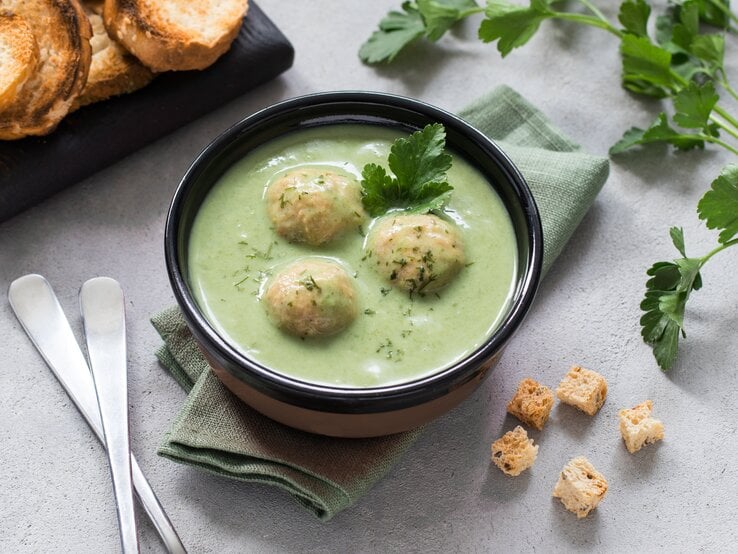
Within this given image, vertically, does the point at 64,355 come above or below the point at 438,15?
below

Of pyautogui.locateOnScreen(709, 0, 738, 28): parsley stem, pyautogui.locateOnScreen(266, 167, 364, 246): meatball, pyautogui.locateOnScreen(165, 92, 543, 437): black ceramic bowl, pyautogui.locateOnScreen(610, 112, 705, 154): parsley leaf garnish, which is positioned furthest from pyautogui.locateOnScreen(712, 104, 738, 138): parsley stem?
pyautogui.locateOnScreen(266, 167, 364, 246): meatball

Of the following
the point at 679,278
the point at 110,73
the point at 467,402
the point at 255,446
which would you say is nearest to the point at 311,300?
the point at 255,446

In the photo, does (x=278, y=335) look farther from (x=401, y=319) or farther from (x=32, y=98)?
(x=32, y=98)

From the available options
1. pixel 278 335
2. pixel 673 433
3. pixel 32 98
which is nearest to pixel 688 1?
pixel 673 433

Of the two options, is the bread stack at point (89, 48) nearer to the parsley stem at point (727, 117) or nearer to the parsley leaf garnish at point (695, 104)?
the parsley leaf garnish at point (695, 104)

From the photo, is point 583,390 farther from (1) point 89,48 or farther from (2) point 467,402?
(1) point 89,48

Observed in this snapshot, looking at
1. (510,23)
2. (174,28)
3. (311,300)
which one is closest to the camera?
(311,300)

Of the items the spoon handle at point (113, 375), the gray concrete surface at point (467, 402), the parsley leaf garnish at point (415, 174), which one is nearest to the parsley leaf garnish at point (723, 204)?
the gray concrete surface at point (467, 402)
